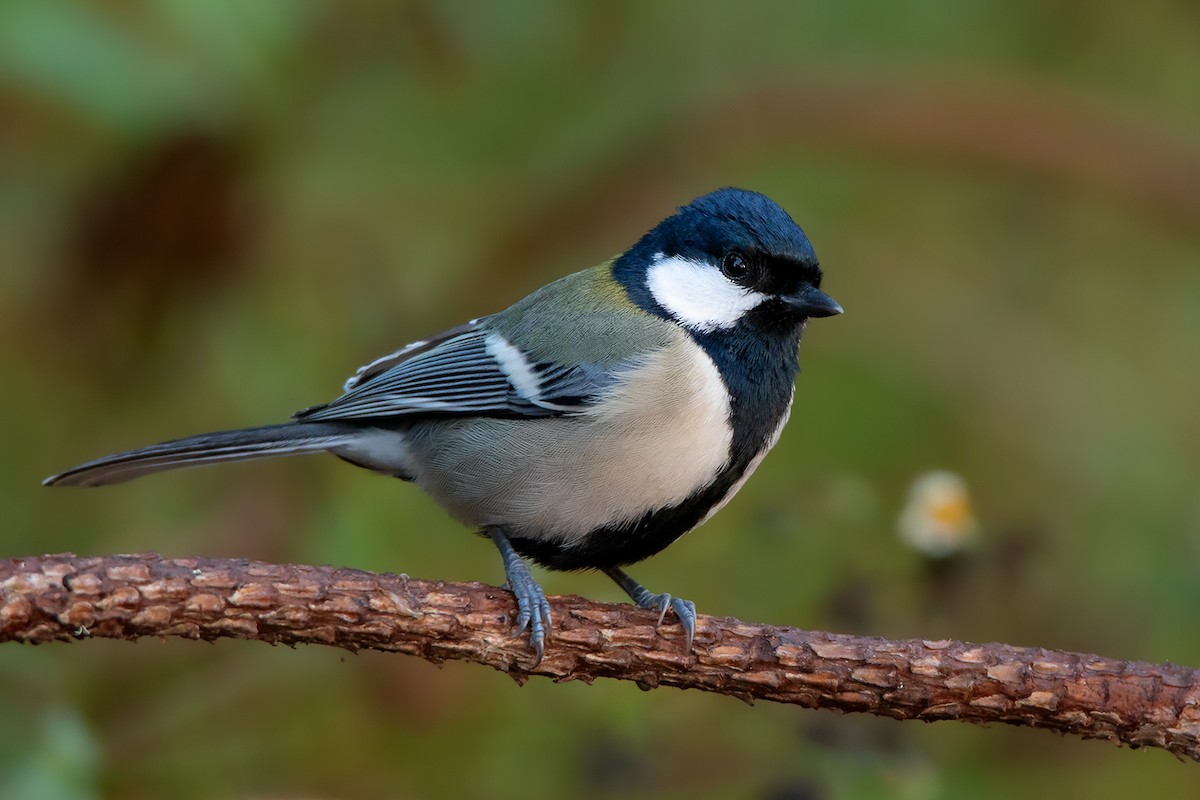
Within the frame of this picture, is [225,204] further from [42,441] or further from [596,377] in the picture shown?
[596,377]

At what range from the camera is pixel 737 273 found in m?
3.02

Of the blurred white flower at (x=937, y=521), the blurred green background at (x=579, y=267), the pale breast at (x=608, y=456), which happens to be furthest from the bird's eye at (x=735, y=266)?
the blurred white flower at (x=937, y=521)

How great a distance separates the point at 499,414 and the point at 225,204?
1.47 metres

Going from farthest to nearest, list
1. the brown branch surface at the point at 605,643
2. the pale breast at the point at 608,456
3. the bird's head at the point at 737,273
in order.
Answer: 1. the bird's head at the point at 737,273
2. the pale breast at the point at 608,456
3. the brown branch surface at the point at 605,643

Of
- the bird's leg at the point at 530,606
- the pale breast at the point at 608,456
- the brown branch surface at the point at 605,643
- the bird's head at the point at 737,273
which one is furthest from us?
the bird's head at the point at 737,273

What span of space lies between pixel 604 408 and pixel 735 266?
493mm

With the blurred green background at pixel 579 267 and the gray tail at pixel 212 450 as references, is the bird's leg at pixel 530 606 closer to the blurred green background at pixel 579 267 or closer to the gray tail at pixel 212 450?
the blurred green background at pixel 579 267

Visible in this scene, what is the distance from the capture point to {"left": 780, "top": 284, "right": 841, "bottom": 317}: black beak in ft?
9.62

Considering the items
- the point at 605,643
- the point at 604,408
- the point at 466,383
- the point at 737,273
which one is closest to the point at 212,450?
the point at 466,383

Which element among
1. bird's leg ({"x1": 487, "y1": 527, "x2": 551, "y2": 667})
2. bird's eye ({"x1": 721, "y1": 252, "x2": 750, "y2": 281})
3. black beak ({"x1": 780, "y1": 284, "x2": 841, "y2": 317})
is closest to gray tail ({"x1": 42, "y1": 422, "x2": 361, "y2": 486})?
bird's leg ({"x1": 487, "y1": 527, "x2": 551, "y2": 667})

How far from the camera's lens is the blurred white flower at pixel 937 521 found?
286cm

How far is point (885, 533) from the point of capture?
119 inches

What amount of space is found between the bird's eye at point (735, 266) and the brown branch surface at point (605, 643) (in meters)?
→ 0.95

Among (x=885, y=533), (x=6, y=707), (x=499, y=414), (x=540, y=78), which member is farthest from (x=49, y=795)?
(x=540, y=78)
